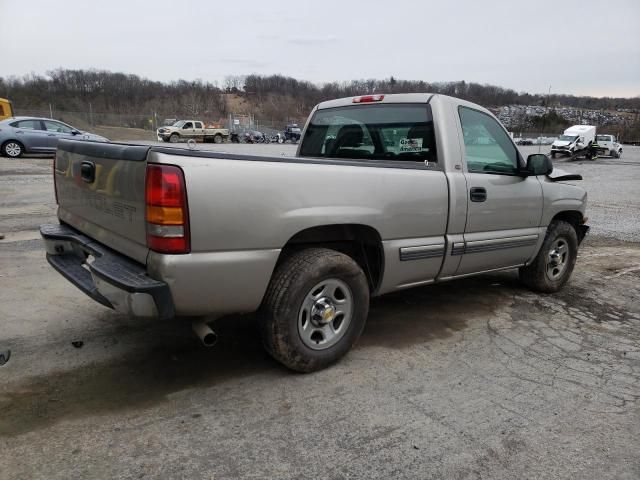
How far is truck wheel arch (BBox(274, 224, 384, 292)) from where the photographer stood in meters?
3.15

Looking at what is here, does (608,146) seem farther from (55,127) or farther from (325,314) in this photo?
(325,314)

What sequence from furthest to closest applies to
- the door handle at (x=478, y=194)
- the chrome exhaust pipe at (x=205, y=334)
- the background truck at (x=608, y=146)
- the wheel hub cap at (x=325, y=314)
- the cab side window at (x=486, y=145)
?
the background truck at (x=608, y=146) < the cab side window at (x=486, y=145) < the door handle at (x=478, y=194) < the wheel hub cap at (x=325, y=314) < the chrome exhaust pipe at (x=205, y=334)

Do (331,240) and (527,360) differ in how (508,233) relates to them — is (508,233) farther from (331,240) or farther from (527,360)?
(331,240)

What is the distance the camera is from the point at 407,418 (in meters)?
2.73

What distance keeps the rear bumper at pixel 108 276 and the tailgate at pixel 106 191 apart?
67 mm

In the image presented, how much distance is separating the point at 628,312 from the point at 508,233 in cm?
152

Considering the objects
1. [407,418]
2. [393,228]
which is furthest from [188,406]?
[393,228]

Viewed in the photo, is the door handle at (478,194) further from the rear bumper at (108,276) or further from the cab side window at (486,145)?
the rear bumper at (108,276)

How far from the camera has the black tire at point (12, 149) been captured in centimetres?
1680

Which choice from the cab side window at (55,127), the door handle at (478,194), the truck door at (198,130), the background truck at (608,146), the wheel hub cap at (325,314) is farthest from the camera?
the truck door at (198,130)

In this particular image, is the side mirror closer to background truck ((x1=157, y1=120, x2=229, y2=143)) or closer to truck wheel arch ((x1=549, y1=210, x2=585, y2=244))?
truck wheel arch ((x1=549, y1=210, x2=585, y2=244))

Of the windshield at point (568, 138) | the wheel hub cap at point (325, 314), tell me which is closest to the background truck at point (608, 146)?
the windshield at point (568, 138)

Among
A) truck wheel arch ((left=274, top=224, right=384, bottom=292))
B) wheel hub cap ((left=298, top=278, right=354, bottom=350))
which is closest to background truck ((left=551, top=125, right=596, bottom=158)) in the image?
truck wheel arch ((left=274, top=224, right=384, bottom=292))

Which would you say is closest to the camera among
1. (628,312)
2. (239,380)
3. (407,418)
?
(407,418)
